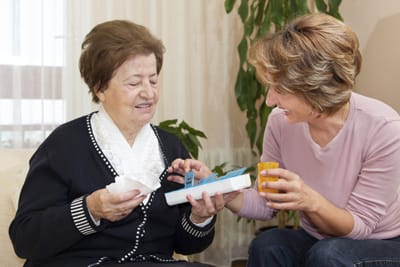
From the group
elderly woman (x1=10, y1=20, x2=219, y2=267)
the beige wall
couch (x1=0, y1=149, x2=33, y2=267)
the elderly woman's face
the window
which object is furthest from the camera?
the beige wall

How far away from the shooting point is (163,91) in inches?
111

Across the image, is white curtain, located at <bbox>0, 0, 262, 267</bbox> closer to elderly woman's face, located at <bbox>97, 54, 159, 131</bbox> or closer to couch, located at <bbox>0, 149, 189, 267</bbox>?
couch, located at <bbox>0, 149, 189, 267</bbox>

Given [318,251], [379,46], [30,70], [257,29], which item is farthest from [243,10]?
[318,251]

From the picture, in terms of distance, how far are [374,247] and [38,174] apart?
34.4 inches

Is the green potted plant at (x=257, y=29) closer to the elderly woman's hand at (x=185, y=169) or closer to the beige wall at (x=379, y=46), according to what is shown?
the beige wall at (x=379, y=46)

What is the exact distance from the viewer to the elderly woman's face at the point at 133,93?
1496 millimetres

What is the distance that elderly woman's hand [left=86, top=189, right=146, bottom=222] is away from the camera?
128cm

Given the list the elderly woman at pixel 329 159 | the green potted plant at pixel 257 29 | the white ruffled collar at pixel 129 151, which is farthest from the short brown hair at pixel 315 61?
the green potted plant at pixel 257 29

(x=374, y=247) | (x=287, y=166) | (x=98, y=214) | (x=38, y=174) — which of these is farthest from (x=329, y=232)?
(x=38, y=174)

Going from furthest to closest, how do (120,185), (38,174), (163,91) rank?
(163,91), (38,174), (120,185)

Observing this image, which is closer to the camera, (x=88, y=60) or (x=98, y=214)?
(x=98, y=214)

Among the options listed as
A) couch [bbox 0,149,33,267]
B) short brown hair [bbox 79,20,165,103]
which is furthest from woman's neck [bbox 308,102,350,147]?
couch [bbox 0,149,33,267]

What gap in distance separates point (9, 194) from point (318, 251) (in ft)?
3.20

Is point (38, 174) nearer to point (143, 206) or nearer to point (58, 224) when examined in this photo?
point (58, 224)
